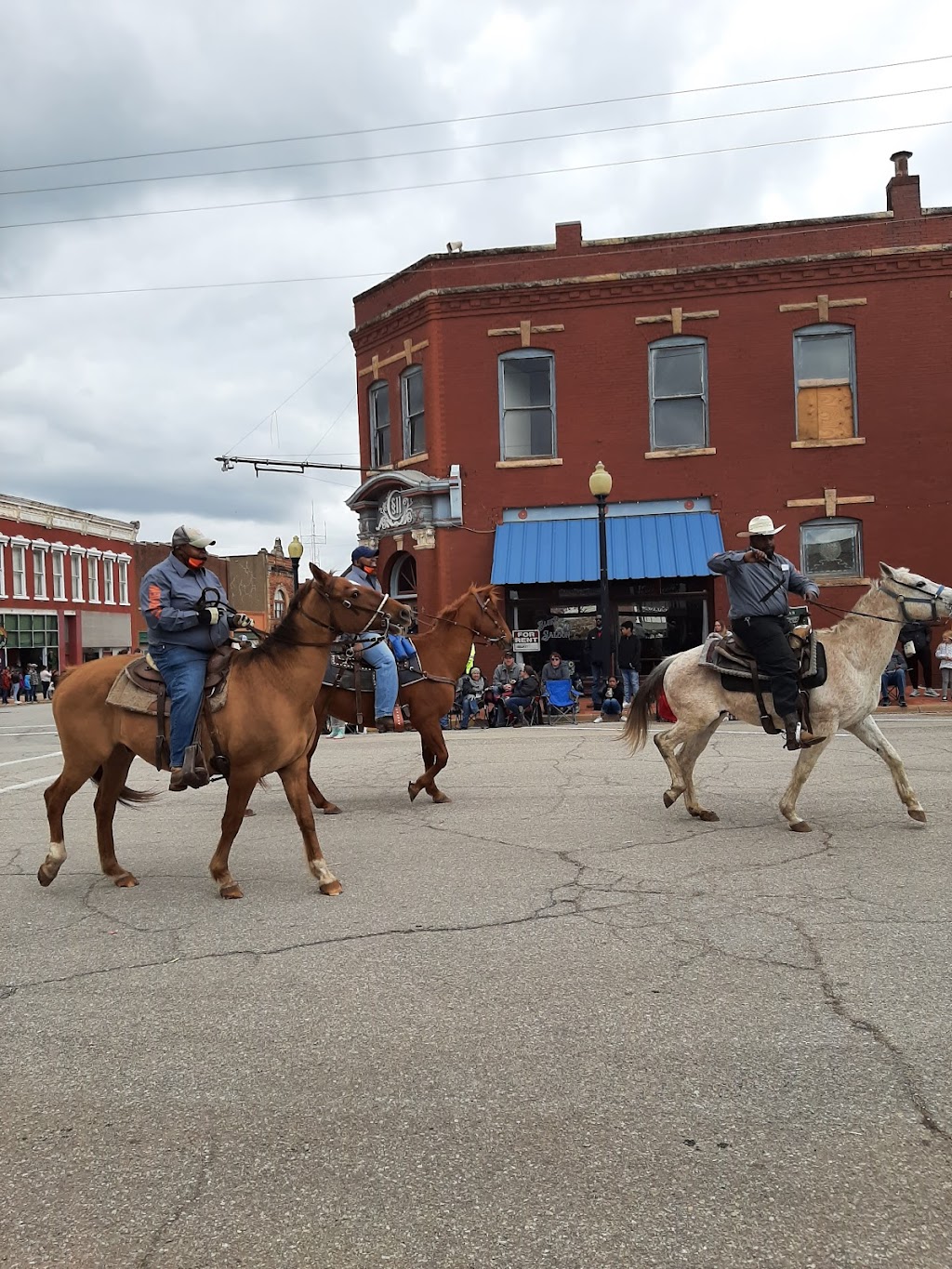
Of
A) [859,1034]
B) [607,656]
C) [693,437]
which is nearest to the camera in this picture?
[859,1034]

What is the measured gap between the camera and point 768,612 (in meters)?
7.94

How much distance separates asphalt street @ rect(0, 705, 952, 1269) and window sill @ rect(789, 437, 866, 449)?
53.2ft

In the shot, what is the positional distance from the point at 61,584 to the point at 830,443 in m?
44.9

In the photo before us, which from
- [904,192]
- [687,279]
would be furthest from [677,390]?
[904,192]

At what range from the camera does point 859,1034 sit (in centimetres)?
381

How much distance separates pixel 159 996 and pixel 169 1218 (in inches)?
71.8

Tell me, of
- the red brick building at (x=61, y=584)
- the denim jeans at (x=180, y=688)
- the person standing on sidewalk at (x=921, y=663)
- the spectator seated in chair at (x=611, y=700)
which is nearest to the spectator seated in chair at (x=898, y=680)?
the person standing on sidewalk at (x=921, y=663)

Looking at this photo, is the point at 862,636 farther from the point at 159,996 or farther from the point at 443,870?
the point at 159,996

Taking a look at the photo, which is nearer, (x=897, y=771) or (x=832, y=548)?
(x=897, y=771)

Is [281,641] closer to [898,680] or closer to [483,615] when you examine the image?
[483,615]

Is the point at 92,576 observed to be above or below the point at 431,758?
above

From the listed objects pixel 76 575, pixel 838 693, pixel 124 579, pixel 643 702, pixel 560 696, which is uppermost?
pixel 76 575

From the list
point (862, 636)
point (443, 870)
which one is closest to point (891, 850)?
point (862, 636)

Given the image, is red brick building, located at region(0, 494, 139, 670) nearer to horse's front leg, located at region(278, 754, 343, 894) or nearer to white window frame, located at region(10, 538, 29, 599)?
white window frame, located at region(10, 538, 29, 599)
